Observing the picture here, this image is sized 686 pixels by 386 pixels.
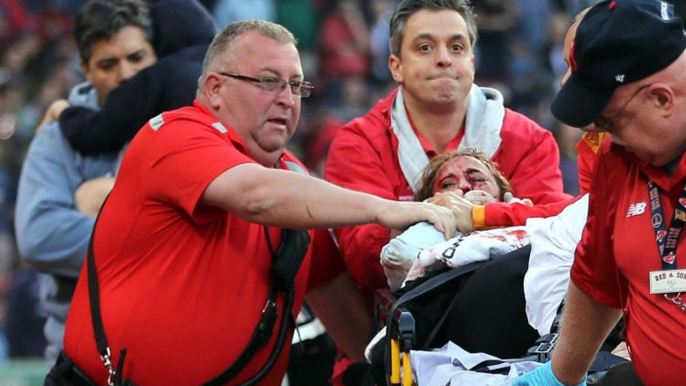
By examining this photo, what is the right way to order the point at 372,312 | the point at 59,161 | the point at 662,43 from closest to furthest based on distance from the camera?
1. the point at 662,43
2. the point at 372,312
3. the point at 59,161

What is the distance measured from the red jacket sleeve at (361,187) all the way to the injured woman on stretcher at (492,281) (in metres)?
0.48

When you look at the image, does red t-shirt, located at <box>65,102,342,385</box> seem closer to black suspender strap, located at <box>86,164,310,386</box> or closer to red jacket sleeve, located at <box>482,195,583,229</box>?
black suspender strap, located at <box>86,164,310,386</box>

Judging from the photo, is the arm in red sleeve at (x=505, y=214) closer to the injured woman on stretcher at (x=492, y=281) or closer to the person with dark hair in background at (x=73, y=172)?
the injured woman on stretcher at (x=492, y=281)

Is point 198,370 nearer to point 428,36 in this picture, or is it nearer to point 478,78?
point 428,36

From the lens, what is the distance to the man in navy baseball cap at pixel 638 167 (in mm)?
3189

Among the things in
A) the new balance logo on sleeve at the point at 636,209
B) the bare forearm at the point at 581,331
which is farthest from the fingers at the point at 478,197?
the new balance logo on sleeve at the point at 636,209

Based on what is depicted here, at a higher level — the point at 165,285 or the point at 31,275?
the point at 165,285

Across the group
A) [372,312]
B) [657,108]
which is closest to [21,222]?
[372,312]

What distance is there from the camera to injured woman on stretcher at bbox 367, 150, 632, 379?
421 centimetres

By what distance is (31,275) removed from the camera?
10008mm

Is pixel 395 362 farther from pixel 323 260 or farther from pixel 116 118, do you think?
pixel 116 118

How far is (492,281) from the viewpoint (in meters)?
4.36

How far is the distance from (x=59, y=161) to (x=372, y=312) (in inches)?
62.9

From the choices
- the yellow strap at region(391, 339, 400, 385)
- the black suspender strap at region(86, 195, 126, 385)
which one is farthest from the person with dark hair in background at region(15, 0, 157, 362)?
the yellow strap at region(391, 339, 400, 385)
